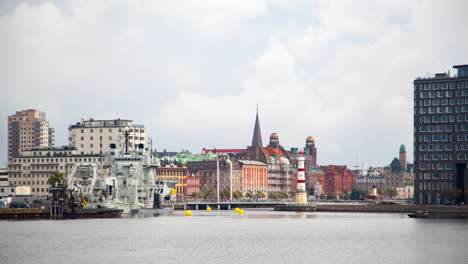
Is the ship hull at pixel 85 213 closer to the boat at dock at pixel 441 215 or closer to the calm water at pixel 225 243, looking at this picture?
A: the calm water at pixel 225 243

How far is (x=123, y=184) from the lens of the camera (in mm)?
165375

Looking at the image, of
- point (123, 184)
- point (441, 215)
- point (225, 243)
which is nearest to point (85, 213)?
point (123, 184)

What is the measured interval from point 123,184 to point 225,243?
201 feet

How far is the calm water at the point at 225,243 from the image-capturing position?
3479 inches

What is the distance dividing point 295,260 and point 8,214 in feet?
→ 289

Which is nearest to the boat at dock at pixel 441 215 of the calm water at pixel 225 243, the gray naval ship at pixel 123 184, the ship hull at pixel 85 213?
the calm water at pixel 225 243

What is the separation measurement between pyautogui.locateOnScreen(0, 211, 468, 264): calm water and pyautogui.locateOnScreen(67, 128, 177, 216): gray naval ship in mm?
16065

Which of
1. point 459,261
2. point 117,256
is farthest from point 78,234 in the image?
point 459,261

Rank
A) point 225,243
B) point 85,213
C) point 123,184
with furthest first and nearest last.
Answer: point 123,184, point 85,213, point 225,243

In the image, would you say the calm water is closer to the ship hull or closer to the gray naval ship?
the ship hull

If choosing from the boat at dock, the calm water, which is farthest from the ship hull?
the boat at dock

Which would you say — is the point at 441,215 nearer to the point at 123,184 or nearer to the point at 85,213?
the point at 123,184

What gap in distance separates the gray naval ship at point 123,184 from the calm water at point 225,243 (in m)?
16.1

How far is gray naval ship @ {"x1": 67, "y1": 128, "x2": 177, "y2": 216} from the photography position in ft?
529
